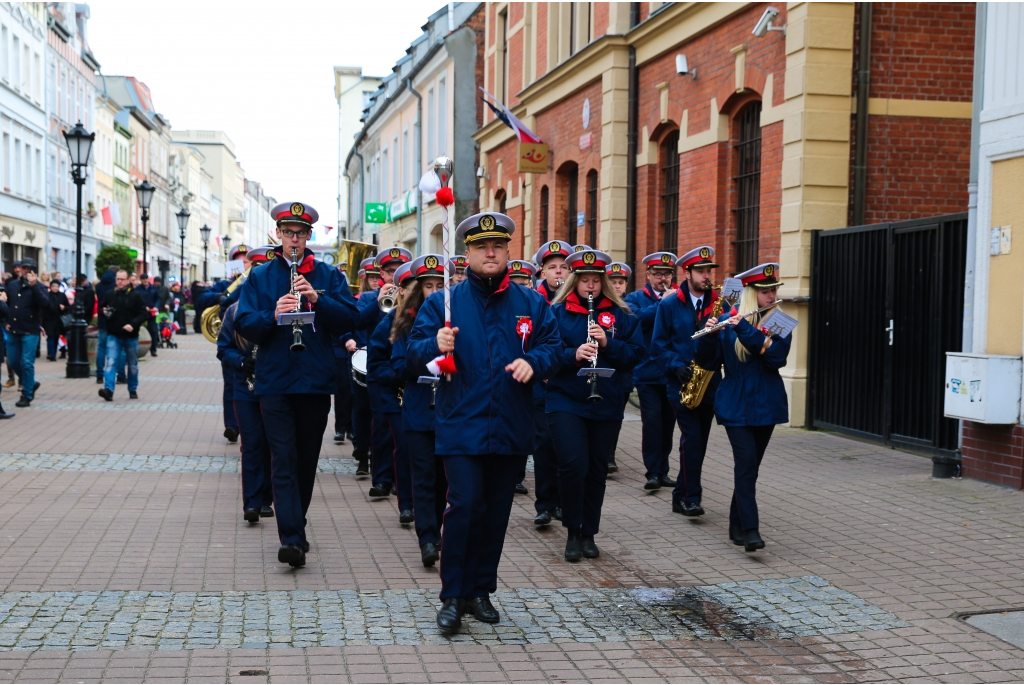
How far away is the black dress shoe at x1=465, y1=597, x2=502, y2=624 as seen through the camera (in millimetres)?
5840

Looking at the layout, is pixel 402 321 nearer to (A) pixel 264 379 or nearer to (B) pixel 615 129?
(A) pixel 264 379

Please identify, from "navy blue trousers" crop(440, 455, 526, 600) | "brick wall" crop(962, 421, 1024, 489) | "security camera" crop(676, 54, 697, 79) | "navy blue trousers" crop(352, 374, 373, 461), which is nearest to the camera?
"navy blue trousers" crop(440, 455, 526, 600)

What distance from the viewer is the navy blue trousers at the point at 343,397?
1244 centimetres

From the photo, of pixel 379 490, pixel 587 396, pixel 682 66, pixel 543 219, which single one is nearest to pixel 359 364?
pixel 379 490

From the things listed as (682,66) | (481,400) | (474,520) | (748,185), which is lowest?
(474,520)

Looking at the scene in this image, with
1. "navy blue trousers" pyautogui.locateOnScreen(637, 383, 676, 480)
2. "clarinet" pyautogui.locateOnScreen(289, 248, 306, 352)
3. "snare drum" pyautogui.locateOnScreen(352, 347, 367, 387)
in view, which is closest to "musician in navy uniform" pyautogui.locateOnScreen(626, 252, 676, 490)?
"navy blue trousers" pyautogui.locateOnScreen(637, 383, 676, 480)

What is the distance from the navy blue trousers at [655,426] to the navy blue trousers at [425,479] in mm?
3042

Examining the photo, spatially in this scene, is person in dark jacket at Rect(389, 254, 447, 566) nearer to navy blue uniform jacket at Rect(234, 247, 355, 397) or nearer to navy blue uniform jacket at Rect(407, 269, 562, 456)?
navy blue uniform jacket at Rect(234, 247, 355, 397)

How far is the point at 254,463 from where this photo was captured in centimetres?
844

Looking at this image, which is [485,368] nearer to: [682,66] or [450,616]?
[450,616]

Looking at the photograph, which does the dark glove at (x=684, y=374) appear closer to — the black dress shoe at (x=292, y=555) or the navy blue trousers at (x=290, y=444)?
the navy blue trousers at (x=290, y=444)

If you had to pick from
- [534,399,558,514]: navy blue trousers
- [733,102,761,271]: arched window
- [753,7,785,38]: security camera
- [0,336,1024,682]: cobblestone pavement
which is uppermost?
[753,7,785,38]: security camera

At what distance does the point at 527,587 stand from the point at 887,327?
23.0ft

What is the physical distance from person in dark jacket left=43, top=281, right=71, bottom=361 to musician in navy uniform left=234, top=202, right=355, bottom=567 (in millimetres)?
16076
